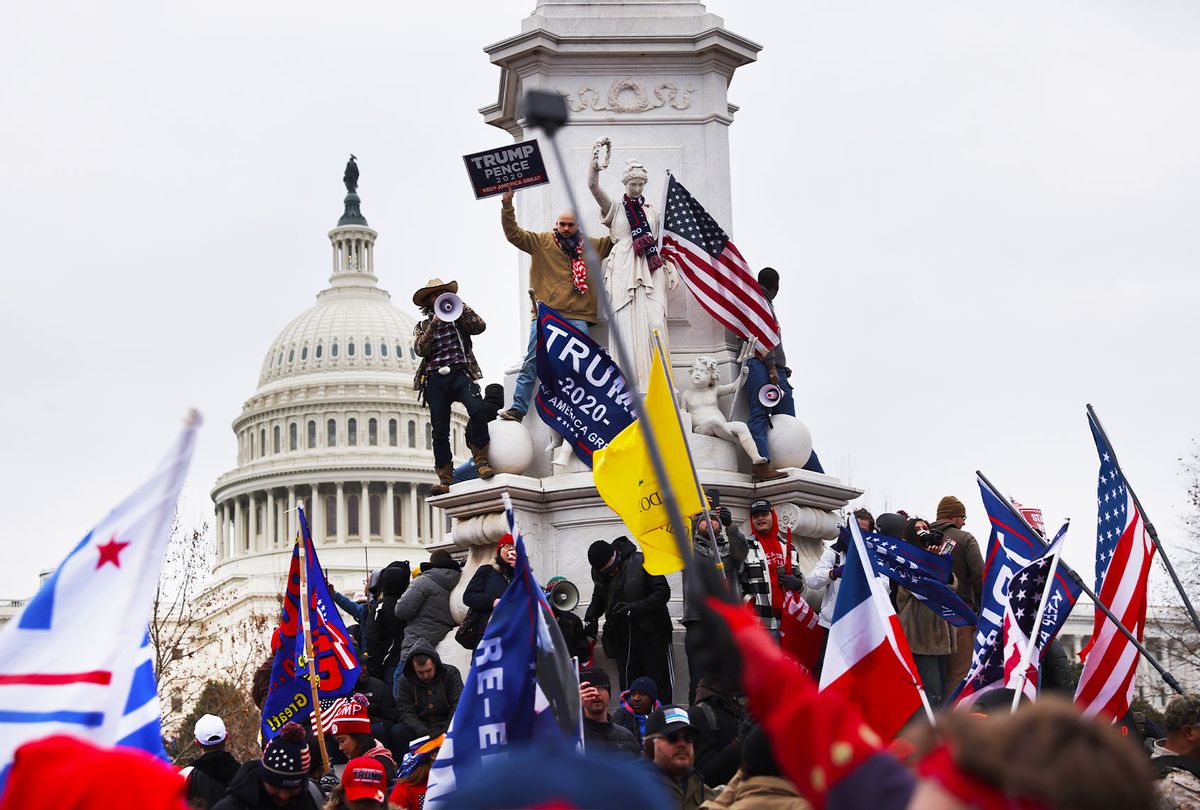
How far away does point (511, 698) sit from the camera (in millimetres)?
7555

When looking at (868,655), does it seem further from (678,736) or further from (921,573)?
(921,573)

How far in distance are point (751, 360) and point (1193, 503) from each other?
81.5 ft

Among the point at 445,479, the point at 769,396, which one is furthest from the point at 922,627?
the point at 445,479

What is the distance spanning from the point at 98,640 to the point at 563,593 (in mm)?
9917

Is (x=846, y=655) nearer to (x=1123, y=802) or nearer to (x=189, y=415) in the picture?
(x=189, y=415)

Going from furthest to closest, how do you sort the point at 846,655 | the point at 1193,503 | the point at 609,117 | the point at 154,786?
1. the point at 1193,503
2. the point at 609,117
3. the point at 846,655
4. the point at 154,786

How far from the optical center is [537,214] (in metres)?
17.7

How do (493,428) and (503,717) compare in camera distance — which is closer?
(503,717)

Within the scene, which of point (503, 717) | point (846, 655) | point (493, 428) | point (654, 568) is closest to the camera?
point (503, 717)

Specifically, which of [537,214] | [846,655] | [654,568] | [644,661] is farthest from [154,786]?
[537,214]

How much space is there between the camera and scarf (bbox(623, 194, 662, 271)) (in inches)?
645

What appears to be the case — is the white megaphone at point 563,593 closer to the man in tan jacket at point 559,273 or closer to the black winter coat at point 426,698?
the man in tan jacket at point 559,273

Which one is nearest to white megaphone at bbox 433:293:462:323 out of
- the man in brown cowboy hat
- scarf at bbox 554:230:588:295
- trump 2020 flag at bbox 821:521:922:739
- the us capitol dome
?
the man in brown cowboy hat

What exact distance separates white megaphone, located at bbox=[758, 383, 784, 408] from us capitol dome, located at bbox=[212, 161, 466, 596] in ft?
346
